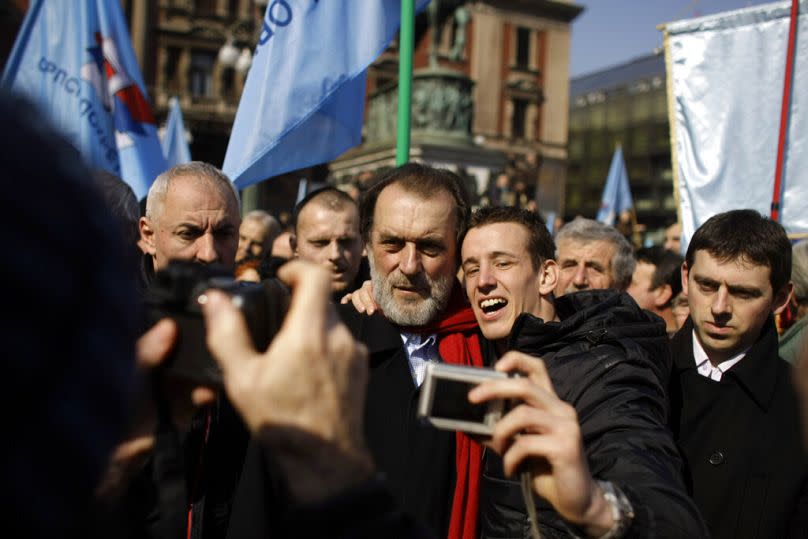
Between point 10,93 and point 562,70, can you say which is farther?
point 562,70

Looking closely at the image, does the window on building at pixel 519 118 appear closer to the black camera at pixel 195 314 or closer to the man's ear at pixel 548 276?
the man's ear at pixel 548 276

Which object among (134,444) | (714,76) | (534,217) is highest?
(714,76)

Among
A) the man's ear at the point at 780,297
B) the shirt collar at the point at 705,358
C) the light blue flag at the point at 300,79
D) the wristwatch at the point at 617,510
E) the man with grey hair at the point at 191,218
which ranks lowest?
the wristwatch at the point at 617,510

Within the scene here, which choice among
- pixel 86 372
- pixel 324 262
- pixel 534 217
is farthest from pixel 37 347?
pixel 324 262

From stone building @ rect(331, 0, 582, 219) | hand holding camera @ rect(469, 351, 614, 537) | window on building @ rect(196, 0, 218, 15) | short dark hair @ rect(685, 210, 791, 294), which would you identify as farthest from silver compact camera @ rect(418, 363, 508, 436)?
window on building @ rect(196, 0, 218, 15)

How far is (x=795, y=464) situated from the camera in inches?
90.8

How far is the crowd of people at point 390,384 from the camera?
2.09 feet

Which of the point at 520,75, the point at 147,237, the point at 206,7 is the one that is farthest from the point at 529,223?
the point at 520,75

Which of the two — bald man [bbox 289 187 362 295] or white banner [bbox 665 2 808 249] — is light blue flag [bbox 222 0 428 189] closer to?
bald man [bbox 289 187 362 295]

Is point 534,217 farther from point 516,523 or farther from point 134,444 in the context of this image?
point 134,444

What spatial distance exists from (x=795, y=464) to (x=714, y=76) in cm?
288

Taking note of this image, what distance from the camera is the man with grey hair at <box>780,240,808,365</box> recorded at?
3.11m

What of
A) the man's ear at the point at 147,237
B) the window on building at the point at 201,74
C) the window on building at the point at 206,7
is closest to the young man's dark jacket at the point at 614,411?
the man's ear at the point at 147,237

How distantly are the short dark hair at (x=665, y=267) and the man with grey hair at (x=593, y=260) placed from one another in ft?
0.88
